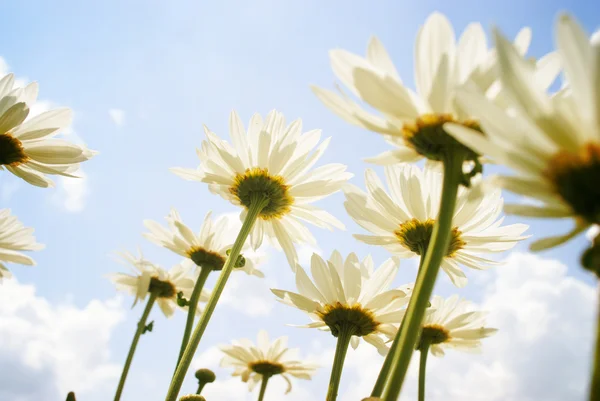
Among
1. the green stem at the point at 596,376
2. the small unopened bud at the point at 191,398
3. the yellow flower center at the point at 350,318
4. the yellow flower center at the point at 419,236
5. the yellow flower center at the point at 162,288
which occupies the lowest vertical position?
the green stem at the point at 596,376

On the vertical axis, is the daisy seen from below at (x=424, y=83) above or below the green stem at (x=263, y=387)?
above

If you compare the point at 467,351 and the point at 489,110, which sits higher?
the point at 467,351

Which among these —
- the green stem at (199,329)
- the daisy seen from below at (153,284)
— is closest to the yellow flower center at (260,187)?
the green stem at (199,329)

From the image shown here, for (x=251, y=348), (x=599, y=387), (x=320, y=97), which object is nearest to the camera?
(x=599, y=387)

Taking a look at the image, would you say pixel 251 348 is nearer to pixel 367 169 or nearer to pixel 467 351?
pixel 467 351

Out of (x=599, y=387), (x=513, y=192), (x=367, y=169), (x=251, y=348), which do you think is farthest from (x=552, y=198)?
(x=251, y=348)

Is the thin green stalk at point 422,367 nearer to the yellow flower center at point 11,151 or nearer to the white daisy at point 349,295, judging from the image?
the white daisy at point 349,295

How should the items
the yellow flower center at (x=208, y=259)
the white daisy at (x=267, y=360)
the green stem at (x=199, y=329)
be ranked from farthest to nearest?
1. the white daisy at (x=267, y=360)
2. the yellow flower center at (x=208, y=259)
3. the green stem at (x=199, y=329)

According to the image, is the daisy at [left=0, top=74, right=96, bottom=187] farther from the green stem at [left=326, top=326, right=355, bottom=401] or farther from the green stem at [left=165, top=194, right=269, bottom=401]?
the green stem at [left=326, top=326, right=355, bottom=401]
